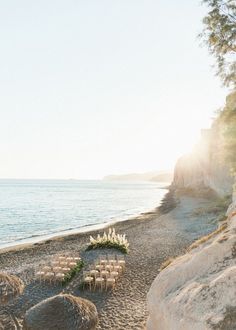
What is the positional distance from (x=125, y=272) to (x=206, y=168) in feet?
263

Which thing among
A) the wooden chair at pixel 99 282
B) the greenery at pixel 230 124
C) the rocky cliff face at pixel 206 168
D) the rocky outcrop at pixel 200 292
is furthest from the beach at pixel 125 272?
the rocky cliff face at pixel 206 168

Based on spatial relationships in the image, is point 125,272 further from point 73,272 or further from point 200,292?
point 200,292

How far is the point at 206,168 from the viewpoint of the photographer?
101062mm

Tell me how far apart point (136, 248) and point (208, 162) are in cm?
6842

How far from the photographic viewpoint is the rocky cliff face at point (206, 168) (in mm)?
83631

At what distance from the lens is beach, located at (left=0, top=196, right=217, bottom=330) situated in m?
18.1

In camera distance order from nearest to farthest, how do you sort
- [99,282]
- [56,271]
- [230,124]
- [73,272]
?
[230,124] < [99,282] < [56,271] < [73,272]

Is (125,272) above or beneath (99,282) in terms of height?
beneath

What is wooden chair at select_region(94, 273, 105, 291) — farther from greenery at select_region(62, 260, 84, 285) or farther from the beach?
greenery at select_region(62, 260, 84, 285)

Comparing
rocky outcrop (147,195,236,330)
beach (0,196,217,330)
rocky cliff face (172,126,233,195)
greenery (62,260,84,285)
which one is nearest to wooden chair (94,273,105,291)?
beach (0,196,217,330)

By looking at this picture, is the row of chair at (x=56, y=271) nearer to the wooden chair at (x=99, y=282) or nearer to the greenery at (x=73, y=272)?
the greenery at (x=73, y=272)

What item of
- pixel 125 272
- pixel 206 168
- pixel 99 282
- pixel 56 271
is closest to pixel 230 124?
pixel 99 282

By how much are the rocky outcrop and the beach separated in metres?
7.16

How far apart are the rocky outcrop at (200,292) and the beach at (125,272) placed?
7.16 metres
